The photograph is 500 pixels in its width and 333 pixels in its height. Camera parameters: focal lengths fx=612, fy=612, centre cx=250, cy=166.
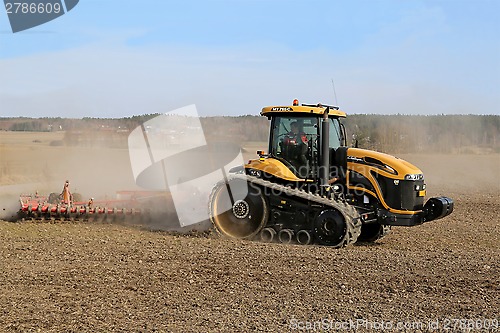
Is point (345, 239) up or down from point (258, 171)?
down

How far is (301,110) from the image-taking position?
40.4 feet

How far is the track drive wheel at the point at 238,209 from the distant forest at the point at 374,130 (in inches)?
66.2

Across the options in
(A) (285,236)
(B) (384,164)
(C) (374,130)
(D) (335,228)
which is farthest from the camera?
(C) (374,130)

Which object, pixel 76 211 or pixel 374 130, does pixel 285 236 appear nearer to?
pixel 76 211

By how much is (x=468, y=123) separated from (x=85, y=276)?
6279 centimetres

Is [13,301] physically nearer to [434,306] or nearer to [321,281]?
[321,281]

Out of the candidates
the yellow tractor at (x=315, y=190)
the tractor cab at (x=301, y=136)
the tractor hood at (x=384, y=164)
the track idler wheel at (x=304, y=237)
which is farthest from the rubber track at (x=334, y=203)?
the tractor hood at (x=384, y=164)

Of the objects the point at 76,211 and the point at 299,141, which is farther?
the point at 76,211

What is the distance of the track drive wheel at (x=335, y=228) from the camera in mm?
11539

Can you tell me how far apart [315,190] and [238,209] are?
5.41 ft

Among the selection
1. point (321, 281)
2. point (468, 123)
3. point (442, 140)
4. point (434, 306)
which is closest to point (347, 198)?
point (321, 281)

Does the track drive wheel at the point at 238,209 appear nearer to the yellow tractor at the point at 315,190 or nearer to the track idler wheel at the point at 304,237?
the yellow tractor at the point at 315,190

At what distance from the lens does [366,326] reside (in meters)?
7.05

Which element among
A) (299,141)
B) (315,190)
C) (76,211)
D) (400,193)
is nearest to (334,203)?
(315,190)
